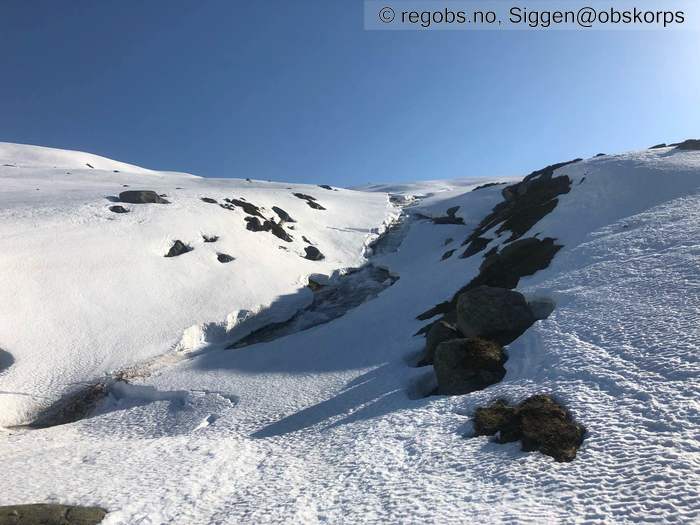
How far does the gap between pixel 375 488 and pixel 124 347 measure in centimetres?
1953

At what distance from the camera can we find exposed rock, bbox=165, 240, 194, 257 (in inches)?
1384

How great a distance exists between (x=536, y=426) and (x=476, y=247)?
25.8 m

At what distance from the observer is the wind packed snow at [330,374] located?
905cm

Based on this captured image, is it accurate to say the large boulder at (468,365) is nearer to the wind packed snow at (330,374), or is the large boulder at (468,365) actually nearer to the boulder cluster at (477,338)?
the boulder cluster at (477,338)

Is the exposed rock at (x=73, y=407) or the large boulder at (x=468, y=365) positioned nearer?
the large boulder at (x=468, y=365)

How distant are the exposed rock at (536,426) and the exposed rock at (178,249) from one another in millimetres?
29751

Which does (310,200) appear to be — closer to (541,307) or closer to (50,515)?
(541,307)

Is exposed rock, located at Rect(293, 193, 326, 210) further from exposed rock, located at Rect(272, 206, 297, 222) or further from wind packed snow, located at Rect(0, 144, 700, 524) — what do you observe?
wind packed snow, located at Rect(0, 144, 700, 524)

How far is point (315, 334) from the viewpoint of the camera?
26.8 metres

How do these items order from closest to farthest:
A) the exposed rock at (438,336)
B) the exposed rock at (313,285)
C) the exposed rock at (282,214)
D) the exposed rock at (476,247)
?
the exposed rock at (438,336) → the exposed rock at (476,247) → the exposed rock at (313,285) → the exposed rock at (282,214)

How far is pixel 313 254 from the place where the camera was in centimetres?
4381

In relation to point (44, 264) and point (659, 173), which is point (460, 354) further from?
point (44, 264)

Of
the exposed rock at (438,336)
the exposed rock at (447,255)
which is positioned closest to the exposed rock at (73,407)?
the exposed rock at (438,336)

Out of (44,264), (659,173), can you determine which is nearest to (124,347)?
(44,264)
